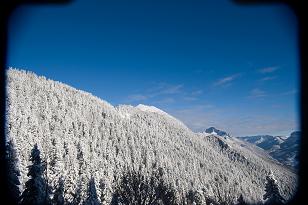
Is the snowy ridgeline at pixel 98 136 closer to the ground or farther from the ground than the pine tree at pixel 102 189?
farther from the ground

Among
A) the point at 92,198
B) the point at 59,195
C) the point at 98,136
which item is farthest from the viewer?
the point at 98,136

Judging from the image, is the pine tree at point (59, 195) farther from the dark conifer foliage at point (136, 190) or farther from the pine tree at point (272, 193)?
the pine tree at point (272, 193)

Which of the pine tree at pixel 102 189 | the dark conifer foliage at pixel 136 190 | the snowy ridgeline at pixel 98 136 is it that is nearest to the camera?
the dark conifer foliage at pixel 136 190

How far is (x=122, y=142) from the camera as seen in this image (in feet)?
485

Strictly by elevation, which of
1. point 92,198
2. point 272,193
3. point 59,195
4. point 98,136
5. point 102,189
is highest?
point 98,136

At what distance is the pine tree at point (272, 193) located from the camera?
17.8 m

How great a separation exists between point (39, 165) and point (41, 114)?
118m

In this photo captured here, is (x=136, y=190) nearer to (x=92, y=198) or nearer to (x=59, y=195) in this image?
(x=92, y=198)

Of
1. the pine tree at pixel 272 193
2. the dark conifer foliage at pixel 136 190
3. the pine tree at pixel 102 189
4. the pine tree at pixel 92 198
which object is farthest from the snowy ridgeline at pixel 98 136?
the pine tree at pixel 272 193

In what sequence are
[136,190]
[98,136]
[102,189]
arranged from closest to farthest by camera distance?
[136,190] < [102,189] < [98,136]

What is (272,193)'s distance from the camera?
61.1 ft

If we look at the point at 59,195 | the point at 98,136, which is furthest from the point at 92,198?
the point at 98,136

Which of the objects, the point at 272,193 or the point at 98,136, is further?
the point at 98,136

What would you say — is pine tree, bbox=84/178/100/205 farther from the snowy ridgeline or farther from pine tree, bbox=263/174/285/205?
the snowy ridgeline
